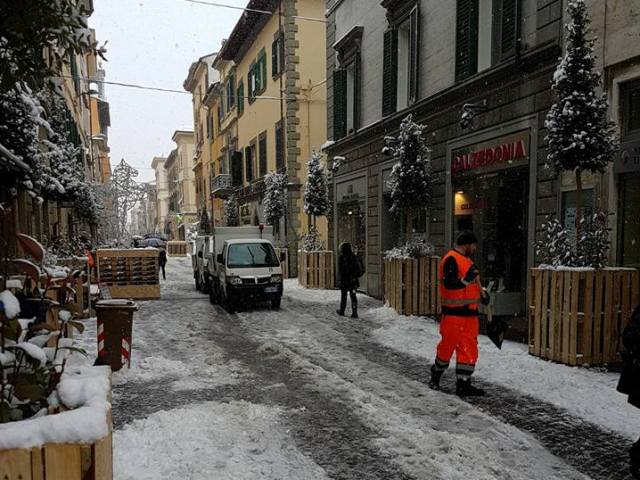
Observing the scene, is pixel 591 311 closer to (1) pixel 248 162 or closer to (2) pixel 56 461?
(2) pixel 56 461

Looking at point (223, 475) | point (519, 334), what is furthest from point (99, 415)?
point (519, 334)

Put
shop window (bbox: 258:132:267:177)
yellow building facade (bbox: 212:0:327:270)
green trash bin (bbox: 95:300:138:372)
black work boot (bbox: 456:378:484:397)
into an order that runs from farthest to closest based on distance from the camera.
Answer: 1. shop window (bbox: 258:132:267:177)
2. yellow building facade (bbox: 212:0:327:270)
3. green trash bin (bbox: 95:300:138:372)
4. black work boot (bbox: 456:378:484:397)

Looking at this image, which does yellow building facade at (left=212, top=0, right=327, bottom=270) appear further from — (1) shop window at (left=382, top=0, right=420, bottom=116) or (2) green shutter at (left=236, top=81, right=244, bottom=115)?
(1) shop window at (left=382, top=0, right=420, bottom=116)

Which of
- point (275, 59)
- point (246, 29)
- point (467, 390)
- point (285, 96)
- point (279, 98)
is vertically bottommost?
point (467, 390)

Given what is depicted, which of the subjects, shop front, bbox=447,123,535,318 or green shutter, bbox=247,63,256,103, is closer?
shop front, bbox=447,123,535,318

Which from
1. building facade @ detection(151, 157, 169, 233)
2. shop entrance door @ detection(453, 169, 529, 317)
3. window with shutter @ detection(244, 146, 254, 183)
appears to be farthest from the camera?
building facade @ detection(151, 157, 169, 233)

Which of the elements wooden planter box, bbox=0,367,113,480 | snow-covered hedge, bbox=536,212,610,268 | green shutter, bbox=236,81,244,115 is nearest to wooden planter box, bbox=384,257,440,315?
snow-covered hedge, bbox=536,212,610,268

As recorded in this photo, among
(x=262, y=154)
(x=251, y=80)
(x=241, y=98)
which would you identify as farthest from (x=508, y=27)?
(x=241, y=98)

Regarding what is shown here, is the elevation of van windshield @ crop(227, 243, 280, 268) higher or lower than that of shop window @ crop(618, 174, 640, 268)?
lower

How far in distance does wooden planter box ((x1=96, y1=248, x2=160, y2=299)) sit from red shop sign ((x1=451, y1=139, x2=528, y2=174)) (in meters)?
9.13

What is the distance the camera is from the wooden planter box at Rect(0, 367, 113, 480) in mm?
1862

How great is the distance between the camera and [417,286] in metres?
11.0

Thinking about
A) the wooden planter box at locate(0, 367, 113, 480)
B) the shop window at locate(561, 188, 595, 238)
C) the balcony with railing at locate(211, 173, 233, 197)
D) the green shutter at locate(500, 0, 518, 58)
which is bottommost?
the wooden planter box at locate(0, 367, 113, 480)

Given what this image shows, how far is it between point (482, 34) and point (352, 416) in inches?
334
